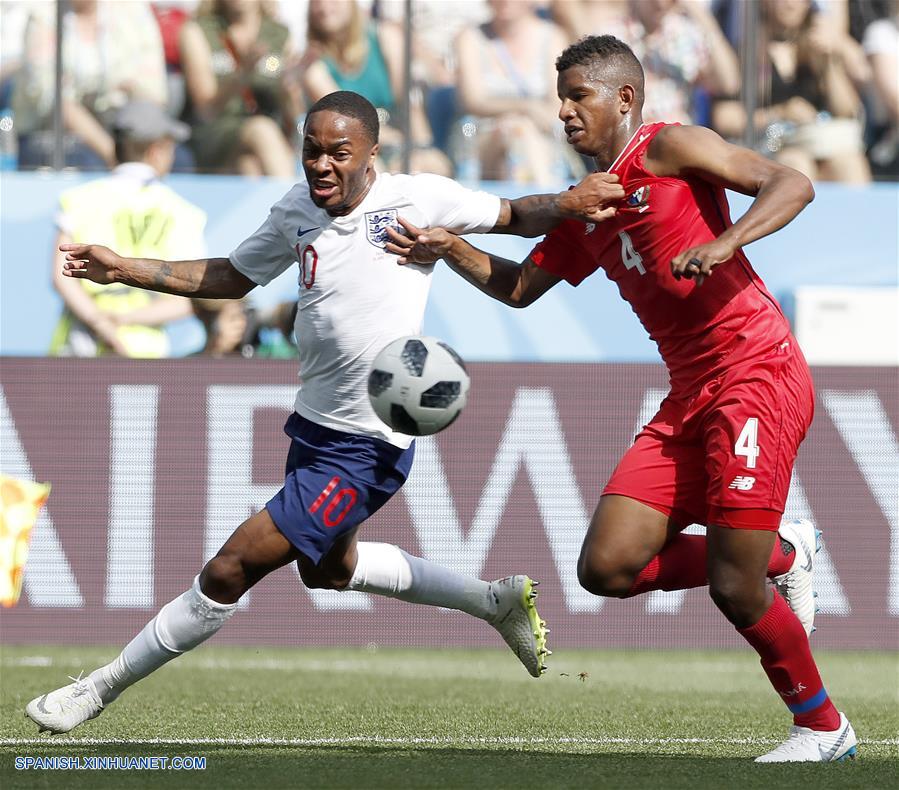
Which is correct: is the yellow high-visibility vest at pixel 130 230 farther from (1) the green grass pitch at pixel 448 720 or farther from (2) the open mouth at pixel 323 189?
(2) the open mouth at pixel 323 189

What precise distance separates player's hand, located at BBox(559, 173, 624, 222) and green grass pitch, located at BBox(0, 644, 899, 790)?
80.1 inches

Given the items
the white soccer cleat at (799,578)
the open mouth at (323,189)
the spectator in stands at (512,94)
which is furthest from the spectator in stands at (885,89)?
the open mouth at (323,189)

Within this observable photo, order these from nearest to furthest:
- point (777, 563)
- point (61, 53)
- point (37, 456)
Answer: point (777, 563) → point (37, 456) → point (61, 53)

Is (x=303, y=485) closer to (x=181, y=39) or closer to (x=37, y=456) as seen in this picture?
(x=37, y=456)

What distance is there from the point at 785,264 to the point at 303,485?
24.8ft

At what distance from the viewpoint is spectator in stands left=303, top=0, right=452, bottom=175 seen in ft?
40.1

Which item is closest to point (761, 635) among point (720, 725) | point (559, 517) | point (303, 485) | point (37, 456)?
point (720, 725)

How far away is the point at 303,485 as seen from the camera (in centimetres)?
594

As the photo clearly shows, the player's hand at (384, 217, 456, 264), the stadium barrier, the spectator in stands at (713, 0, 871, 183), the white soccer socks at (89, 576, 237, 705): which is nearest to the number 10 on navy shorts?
the white soccer socks at (89, 576, 237, 705)

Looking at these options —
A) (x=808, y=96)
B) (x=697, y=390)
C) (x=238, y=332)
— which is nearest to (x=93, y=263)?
(x=697, y=390)

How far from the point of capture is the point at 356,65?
1227 centimetres

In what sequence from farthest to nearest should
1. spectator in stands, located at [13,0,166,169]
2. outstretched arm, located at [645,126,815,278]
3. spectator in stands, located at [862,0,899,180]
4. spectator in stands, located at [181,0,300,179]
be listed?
spectator in stands, located at [862,0,899,180], spectator in stands, located at [181,0,300,179], spectator in stands, located at [13,0,166,169], outstretched arm, located at [645,126,815,278]

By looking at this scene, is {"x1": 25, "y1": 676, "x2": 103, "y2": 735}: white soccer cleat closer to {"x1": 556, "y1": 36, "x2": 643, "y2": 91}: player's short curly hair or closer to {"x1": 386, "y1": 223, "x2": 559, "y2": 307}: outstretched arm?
{"x1": 386, "y1": 223, "x2": 559, "y2": 307}: outstretched arm

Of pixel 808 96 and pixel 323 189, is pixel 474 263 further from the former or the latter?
pixel 808 96
